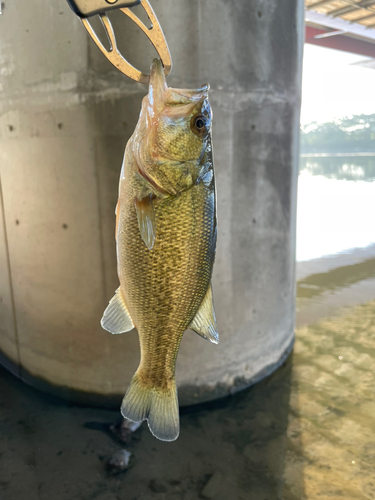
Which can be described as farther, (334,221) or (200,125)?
(334,221)

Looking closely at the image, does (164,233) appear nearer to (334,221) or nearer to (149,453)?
(149,453)

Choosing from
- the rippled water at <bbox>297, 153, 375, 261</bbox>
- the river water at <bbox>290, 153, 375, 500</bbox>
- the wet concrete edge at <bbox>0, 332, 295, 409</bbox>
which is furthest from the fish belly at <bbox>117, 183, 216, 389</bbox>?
the rippled water at <bbox>297, 153, 375, 261</bbox>

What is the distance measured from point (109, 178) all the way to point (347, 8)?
8.06m

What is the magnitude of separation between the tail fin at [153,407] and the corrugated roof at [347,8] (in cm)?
851

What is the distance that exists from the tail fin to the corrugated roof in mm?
8510

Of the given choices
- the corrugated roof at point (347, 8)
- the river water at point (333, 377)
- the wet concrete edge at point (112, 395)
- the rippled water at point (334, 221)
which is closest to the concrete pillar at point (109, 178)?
the wet concrete edge at point (112, 395)

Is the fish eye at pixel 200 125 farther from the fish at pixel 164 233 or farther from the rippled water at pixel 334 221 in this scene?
the rippled water at pixel 334 221

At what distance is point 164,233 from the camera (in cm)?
127

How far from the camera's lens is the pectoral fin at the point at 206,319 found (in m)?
1.41

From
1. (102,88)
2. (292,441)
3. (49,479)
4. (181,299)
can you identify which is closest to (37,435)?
(49,479)

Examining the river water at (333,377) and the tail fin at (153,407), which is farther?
the river water at (333,377)

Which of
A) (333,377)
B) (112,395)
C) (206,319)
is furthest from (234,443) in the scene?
(206,319)

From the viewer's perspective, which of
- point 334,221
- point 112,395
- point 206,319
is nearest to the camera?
point 206,319

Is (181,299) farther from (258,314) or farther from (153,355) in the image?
(258,314)
